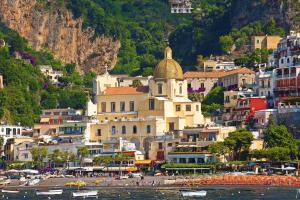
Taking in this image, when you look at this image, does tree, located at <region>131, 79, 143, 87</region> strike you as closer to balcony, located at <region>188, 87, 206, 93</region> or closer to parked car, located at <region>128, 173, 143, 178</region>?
balcony, located at <region>188, 87, 206, 93</region>

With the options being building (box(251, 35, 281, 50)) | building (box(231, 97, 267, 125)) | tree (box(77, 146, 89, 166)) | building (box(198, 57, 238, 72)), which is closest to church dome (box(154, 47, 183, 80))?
building (box(231, 97, 267, 125))

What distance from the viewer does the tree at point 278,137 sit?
471 ft

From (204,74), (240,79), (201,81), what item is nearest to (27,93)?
(201,81)

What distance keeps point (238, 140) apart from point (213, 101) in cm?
2496

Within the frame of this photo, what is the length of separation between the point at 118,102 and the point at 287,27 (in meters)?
32.2

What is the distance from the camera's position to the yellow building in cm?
15488

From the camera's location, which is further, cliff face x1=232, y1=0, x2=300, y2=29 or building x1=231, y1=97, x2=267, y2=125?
cliff face x1=232, y1=0, x2=300, y2=29

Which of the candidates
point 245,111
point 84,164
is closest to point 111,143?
point 84,164

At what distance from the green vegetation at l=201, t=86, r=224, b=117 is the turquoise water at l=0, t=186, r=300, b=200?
3035cm

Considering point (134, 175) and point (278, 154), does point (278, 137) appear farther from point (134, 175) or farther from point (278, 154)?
point (134, 175)

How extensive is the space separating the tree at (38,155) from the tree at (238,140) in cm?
2062

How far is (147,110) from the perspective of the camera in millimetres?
158375

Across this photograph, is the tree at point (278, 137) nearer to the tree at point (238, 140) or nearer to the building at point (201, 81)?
the tree at point (238, 140)

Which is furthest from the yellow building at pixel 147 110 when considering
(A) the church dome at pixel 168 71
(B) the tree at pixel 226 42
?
(B) the tree at pixel 226 42
